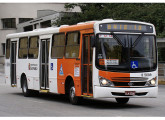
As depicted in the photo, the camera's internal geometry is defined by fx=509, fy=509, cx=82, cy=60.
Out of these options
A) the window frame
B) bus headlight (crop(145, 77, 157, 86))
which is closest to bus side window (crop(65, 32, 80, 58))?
bus headlight (crop(145, 77, 157, 86))

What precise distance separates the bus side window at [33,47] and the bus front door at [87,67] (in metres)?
4.54

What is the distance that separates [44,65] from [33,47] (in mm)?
1404

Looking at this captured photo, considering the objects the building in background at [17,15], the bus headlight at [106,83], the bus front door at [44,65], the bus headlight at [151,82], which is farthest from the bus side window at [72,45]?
the building in background at [17,15]

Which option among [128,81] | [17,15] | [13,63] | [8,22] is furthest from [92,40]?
[8,22]

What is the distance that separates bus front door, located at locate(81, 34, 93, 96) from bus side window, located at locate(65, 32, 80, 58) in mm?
472

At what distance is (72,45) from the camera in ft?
56.6

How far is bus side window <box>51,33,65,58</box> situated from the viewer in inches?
713

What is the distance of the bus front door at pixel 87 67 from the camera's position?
1594cm

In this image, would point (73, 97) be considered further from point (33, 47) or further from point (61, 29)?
point (33, 47)

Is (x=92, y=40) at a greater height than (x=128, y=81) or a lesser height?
greater

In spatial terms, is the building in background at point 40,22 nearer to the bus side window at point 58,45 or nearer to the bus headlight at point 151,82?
the bus side window at point 58,45

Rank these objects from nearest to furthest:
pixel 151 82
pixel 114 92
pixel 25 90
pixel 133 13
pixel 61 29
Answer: pixel 114 92 → pixel 151 82 → pixel 61 29 → pixel 25 90 → pixel 133 13

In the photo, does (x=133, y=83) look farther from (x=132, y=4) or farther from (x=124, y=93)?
(x=132, y=4)

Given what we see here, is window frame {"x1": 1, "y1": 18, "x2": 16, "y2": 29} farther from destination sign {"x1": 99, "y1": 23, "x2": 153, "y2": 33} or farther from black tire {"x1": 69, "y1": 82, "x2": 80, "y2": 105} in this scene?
destination sign {"x1": 99, "y1": 23, "x2": 153, "y2": 33}
